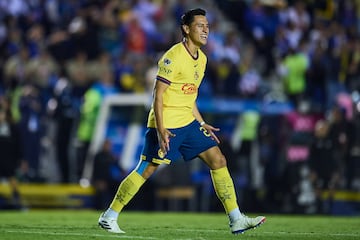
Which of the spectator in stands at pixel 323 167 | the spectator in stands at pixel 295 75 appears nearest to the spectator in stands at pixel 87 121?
the spectator in stands at pixel 323 167

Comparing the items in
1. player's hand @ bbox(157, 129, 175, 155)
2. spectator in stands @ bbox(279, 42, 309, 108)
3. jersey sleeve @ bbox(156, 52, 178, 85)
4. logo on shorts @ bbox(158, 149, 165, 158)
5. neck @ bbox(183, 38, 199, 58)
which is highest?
spectator in stands @ bbox(279, 42, 309, 108)

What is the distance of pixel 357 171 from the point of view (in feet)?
66.2

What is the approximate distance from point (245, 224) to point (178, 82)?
1594 mm

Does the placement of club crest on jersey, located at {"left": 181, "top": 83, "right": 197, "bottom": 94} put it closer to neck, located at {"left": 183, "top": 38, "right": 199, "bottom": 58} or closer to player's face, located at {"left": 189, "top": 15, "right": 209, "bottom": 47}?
neck, located at {"left": 183, "top": 38, "right": 199, "bottom": 58}

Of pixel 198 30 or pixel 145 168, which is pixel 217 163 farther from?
pixel 198 30

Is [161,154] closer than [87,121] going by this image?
Yes

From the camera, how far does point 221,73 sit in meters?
23.0

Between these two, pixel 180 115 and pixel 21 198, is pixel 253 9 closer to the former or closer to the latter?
Result: pixel 21 198

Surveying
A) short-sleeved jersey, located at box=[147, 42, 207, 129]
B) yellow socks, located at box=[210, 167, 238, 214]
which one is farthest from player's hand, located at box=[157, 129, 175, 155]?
yellow socks, located at box=[210, 167, 238, 214]

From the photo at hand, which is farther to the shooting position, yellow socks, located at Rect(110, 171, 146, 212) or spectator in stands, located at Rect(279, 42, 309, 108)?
spectator in stands, located at Rect(279, 42, 309, 108)

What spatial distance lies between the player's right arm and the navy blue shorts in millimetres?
173

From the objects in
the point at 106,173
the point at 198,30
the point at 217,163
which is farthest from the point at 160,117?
the point at 106,173

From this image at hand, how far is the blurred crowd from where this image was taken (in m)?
20.4

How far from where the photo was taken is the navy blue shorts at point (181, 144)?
1109 cm
